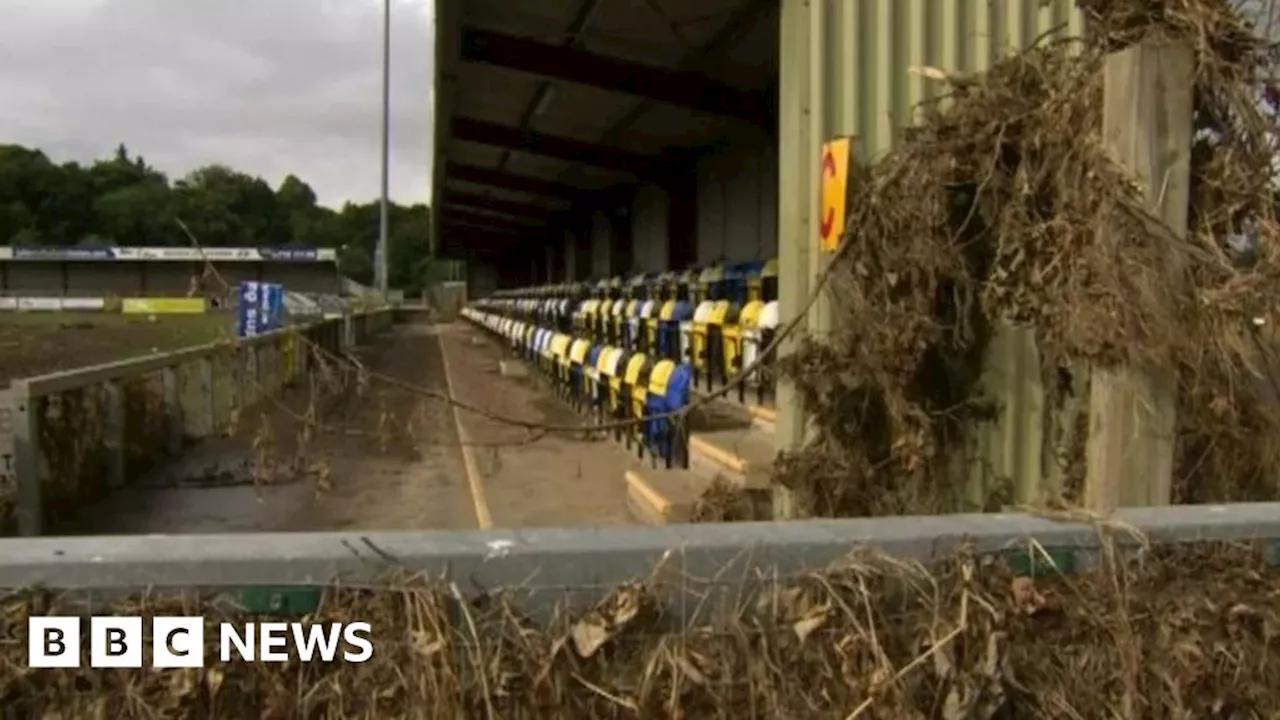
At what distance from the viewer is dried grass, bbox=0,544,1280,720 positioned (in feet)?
8.50

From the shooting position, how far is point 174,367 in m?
10.3

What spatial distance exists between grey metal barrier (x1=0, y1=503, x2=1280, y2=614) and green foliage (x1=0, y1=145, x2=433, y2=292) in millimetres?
7017

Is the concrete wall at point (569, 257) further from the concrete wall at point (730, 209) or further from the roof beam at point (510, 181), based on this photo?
the concrete wall at point (730, 209)

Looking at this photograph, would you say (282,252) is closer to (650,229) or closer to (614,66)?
(650,229)

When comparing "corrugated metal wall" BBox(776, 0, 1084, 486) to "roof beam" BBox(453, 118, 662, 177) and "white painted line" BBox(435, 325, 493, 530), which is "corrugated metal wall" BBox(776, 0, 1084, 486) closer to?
"white painted line" BBox(435, 325, 493, 530)

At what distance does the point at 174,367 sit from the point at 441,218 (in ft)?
88.0

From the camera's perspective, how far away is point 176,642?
2.56 meters

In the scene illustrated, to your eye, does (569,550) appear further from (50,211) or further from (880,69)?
(50,211)

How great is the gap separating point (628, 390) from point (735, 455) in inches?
151

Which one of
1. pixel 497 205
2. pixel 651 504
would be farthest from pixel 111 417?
pixel 497 205

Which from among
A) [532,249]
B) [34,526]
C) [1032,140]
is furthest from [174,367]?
[532,249]

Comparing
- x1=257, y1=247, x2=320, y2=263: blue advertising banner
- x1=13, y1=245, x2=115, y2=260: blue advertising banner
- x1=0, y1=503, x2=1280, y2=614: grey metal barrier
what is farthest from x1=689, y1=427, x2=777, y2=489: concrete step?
x1=13, y1=245, x2=115, y2=260: blue advertising banner

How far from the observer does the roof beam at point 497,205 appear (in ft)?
97.5

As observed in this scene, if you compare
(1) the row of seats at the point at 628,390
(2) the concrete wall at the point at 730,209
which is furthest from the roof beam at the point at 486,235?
(1) the row of seats at the point at 628,390
